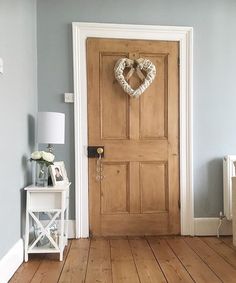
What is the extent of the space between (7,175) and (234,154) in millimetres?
2288

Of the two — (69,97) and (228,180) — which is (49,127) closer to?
(69,97)

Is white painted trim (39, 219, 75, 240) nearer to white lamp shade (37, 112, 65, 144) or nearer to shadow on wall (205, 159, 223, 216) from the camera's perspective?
white lamp shade (37, 112, 65, 144)

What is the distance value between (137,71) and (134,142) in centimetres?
74

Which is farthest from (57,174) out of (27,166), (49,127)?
(49,127)

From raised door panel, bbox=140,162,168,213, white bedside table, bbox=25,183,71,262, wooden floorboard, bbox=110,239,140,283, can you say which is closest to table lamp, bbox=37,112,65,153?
white bedside table, bbox=25,183,71,262

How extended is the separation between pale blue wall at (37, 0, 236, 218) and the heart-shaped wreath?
0.44 meters

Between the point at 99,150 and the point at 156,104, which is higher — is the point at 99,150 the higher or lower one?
the lower one

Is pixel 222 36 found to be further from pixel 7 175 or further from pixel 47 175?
pixel 7 175

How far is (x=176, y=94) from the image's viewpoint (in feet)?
10.5

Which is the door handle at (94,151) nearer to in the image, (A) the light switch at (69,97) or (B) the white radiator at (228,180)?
(A) the light switch at (69,97)

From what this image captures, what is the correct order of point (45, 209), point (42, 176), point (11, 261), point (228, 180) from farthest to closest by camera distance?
point (228, 180) < point (42, 176) < point (45, 209) < point (11, 261)

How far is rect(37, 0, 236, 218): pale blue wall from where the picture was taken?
311 cm

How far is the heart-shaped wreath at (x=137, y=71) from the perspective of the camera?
3.06 m

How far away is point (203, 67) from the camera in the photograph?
3215 millimetres
